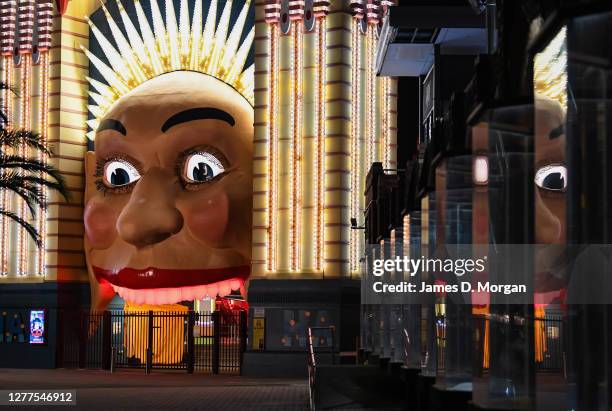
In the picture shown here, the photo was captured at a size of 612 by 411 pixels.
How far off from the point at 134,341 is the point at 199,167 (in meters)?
6.71

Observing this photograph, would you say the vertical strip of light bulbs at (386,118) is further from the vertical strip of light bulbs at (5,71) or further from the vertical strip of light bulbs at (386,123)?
the vertical strip of light bulbs at (5,71)

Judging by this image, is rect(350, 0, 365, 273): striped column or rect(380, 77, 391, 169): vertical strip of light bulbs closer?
rect(350, 0, 365, 273): striped column

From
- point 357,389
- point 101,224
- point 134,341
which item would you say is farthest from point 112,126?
point 357,389

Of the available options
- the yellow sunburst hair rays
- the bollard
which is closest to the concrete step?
the bollard

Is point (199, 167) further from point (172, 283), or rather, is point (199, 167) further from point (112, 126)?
point (172, 283)

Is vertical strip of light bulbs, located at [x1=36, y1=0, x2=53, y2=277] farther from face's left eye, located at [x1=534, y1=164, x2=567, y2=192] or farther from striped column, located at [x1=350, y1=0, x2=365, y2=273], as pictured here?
face's left eye, located at [x1=534, y1=164, x2=567, y2=192]

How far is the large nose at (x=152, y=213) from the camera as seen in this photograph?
3369cm

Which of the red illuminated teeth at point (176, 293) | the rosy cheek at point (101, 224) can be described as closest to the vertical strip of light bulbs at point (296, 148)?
the red illuminated teeth at point (176, 293)

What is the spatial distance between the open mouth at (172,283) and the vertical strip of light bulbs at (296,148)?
2.09 meters

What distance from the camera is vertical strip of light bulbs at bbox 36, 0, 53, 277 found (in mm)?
38062

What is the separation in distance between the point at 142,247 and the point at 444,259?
2214cm

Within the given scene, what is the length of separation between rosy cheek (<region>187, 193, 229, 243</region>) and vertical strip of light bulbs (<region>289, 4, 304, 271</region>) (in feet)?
6.84

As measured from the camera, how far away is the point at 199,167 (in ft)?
112

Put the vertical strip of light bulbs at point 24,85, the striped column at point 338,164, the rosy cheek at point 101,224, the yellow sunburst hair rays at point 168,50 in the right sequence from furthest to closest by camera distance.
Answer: the vertical strip of light bulbs at point 24,85 < the yellow sunburst hair rays at point 168,50 < the rosy cheek at point 101,224 < the striped column at point 338,164
